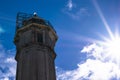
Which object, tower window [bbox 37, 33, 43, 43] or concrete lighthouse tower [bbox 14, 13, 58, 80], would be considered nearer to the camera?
concrete lighthouse tower [bbox 14, 13, 58, 80]

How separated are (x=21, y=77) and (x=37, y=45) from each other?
6.45 meters

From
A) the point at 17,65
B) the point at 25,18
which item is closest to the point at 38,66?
the point at 17,65

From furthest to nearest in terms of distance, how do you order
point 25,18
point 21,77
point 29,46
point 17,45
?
1. point 25,18
2. point 17,45
3. point 29,46
4. point 21,77

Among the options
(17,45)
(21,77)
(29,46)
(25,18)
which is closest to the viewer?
(21,77)

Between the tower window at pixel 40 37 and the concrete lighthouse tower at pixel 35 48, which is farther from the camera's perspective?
the tower window at pixel 40 37

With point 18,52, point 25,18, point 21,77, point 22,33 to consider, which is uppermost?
point 25,18

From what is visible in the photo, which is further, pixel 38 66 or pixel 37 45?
pixel 37 45

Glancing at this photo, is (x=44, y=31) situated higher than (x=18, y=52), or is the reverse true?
(x=44, y=31)

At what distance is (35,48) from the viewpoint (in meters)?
41.0

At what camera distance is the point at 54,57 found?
144ft

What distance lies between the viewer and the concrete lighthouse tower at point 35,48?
38.4 meters

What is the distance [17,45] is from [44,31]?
5.71m

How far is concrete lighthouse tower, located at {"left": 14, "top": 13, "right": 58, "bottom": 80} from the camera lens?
3841 cm

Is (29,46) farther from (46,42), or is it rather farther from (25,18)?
(25,18)
